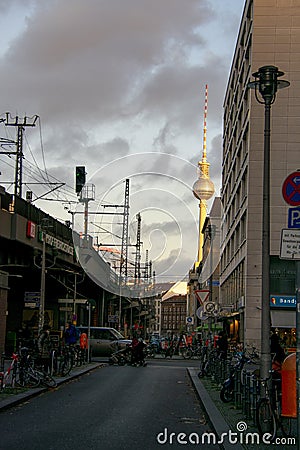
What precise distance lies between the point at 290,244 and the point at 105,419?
279 inches

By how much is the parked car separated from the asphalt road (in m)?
22.8

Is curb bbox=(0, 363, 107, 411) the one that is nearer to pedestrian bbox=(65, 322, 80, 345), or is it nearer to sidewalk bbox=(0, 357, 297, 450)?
sidewalk bbox=(0, 357, 297, 450)

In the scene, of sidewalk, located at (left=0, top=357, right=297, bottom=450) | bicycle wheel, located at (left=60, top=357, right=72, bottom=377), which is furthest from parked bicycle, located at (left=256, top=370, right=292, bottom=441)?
bicycle wheel, located at (left=60, top=357, right=72, bottom=377)

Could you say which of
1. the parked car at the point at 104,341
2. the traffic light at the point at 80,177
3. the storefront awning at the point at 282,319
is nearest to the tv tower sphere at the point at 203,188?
the storefront awning at the point at 282,319

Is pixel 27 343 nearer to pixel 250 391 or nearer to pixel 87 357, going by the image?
pixel 87 357

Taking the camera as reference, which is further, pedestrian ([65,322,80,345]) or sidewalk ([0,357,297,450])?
pedestrian ([65,322,80,345])

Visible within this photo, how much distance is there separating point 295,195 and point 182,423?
6764mm

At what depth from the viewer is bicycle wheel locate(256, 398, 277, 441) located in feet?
41.2

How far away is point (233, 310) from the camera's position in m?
71.0

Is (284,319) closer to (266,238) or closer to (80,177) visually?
(80,177)

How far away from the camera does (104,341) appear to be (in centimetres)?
4884

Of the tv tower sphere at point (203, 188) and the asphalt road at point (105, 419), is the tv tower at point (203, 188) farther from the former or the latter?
the asphalt road at point (105, 419)

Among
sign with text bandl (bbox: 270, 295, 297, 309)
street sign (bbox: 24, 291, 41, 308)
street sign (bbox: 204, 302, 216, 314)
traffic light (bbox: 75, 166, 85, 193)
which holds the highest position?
traffic light (bbox: 75, 166, 85, 193)

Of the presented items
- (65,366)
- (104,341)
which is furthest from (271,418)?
(104,341)
